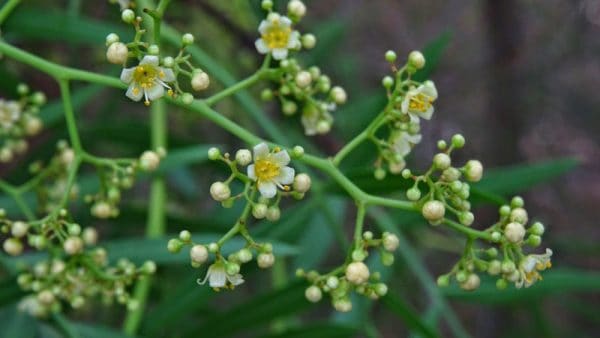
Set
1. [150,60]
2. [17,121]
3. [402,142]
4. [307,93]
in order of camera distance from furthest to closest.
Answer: [17,121]
[307,93]
[402,142]
[150,60]

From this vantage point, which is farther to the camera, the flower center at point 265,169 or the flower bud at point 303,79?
the flower bud at point 303,79

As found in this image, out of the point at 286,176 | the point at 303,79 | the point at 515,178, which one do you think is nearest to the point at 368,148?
the point at 515,178

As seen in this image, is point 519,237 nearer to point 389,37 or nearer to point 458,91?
point 458,91

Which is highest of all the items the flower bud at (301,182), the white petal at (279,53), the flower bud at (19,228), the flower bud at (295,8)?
the flower bud at (295,8)

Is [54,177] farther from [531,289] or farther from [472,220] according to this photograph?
[531,289]

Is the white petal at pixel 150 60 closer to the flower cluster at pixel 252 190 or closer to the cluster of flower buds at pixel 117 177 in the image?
the flower cluster at pixel 252 190

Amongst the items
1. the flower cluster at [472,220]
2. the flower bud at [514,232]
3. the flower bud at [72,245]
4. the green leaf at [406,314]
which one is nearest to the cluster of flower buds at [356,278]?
the flower cluster at [472,220]
